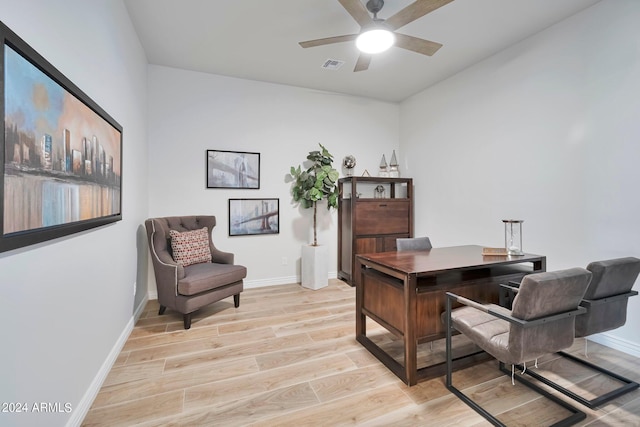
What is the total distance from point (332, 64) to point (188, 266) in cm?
301

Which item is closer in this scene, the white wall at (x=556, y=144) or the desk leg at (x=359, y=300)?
the white wall at (x=556, y=144)

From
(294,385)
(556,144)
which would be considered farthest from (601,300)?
(294,385)

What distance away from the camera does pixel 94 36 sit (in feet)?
6.14

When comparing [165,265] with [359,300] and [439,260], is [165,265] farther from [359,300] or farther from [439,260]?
[439,260]

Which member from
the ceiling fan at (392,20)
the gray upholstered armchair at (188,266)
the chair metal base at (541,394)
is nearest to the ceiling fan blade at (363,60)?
the ceiling fan at (392,20)

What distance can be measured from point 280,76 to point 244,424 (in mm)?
3921

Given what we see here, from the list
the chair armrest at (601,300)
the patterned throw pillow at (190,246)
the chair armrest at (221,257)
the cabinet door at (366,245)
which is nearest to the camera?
the chair armrest at (601,300)

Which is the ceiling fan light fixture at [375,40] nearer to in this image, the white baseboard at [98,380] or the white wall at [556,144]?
the white wall at [556,144]

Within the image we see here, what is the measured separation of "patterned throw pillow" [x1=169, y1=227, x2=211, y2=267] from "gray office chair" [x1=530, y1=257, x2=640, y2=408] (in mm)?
3346

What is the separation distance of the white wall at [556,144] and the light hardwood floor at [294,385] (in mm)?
1034

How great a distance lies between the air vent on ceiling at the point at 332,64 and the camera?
360 centimetres

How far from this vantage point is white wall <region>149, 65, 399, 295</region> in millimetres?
3787

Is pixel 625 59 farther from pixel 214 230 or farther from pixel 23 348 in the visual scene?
pixel 214 230

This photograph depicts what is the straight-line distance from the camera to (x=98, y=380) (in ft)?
6.28
